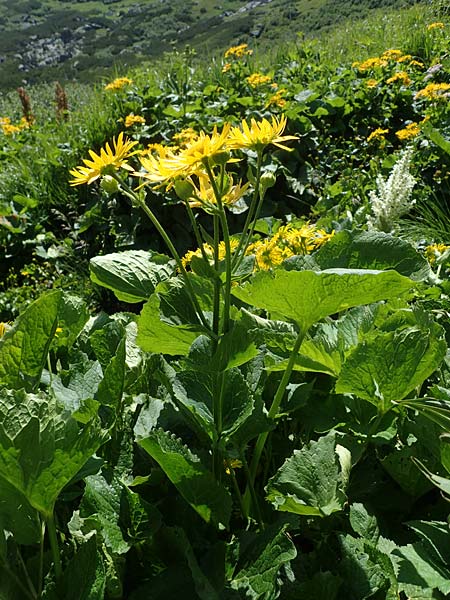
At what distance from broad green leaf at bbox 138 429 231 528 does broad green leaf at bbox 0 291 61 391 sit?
24 centimetres

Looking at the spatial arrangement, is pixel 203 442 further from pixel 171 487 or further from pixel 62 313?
pixel 62 313

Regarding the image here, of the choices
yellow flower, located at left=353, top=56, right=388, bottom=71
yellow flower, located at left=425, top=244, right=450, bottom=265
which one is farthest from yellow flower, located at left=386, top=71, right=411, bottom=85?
yellow flower, located at left=425, top=244, right=450, bottom=265

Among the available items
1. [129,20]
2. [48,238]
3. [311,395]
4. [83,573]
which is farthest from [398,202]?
[129,20]

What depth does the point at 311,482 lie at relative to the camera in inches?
33.1

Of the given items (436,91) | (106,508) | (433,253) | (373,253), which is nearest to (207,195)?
(373,253)

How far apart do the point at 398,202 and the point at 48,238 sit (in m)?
3.48

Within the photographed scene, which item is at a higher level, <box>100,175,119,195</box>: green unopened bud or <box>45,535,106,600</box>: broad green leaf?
<box>100,175,119,195</box>: green unopened bud

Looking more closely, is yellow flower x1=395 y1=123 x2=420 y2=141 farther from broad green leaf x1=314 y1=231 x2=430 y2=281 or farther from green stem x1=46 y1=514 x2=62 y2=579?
green stem x1=46 y1=514 x2=62 y2=579

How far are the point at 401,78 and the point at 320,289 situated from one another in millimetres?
5322

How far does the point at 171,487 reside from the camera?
0.96 m

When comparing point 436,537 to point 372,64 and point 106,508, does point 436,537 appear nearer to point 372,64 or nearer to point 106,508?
point 106,508

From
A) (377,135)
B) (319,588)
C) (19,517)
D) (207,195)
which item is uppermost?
(207,195)

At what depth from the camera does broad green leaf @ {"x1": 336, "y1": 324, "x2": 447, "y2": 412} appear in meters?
0.87

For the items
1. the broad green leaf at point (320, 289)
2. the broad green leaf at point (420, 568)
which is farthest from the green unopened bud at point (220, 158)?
the broad green leaf at point (420, 568)
